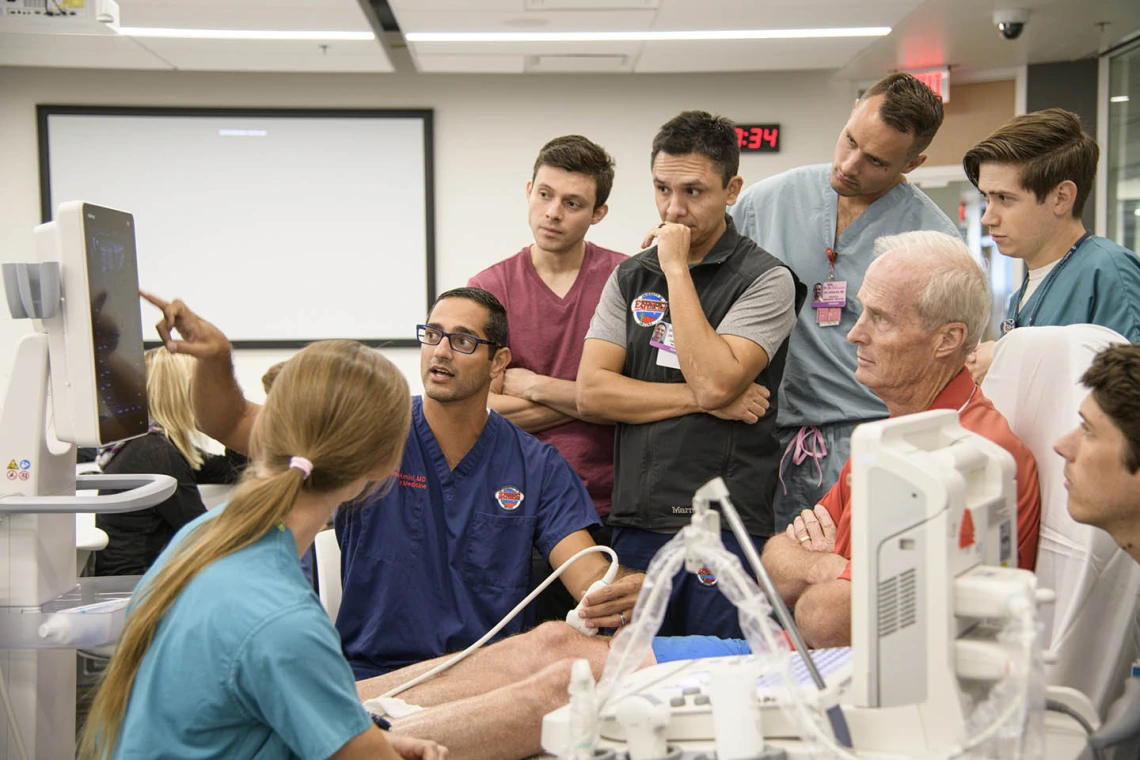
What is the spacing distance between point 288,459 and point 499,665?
2.46 ft

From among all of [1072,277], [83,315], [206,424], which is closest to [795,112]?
[1072,277]

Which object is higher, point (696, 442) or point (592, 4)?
point (592, 4)

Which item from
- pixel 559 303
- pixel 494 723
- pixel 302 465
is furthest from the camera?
pixel 559 303

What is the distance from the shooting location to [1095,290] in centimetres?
207

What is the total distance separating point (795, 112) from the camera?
20.3 ft

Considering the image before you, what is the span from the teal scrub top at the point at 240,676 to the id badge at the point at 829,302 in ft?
5.17

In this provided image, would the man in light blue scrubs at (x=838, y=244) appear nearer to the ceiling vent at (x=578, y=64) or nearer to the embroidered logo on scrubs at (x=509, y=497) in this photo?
the embroidered logo on scrubs at (x=509, y=497)

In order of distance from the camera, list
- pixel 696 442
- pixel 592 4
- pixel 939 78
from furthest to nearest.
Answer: pixel 939 78
pixel 592 4
pixel 696 442

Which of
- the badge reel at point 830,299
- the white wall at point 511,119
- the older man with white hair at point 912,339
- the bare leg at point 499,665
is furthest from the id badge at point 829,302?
the white wall at point 511,119

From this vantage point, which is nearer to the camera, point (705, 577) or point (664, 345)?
point (705, 577)

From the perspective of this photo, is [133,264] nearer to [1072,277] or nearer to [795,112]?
[1072,277]

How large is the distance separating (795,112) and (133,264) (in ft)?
16.6

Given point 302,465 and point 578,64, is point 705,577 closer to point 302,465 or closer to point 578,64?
point 302,465

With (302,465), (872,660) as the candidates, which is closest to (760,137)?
(302,465)
